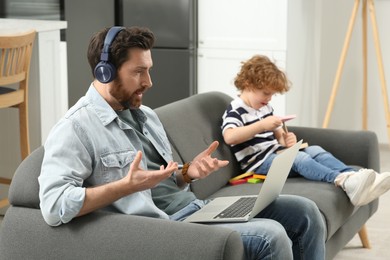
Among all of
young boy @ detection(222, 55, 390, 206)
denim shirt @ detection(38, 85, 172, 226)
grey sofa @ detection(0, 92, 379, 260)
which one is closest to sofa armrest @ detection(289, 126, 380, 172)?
young boy @ detection(222, 55, 390, 206)

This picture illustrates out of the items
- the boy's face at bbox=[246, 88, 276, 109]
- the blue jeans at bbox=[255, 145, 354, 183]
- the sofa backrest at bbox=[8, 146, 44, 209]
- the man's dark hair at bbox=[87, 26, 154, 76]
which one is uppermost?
the man's dark hair at bbox=[87, 26, 154, 76]

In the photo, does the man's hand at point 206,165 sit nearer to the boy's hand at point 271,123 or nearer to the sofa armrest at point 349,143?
the boy's hand at point 271,123

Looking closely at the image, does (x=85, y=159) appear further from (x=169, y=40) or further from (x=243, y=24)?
(x=169, y=40)

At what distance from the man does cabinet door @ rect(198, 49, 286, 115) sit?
2.56m

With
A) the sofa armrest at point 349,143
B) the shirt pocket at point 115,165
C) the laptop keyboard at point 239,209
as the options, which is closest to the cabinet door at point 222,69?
the sofa armrest at point 349,143

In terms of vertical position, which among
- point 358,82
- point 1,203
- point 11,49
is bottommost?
point 1,203

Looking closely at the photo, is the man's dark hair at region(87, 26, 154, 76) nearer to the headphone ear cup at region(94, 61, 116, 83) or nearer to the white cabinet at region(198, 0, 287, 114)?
A: the headphone ear cup at region(94, 61, 116, 83)

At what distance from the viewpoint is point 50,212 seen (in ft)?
7.04

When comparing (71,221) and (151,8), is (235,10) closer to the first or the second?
(151,8)

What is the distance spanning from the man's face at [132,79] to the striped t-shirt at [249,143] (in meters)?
1.11

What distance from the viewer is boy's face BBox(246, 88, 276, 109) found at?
11.3 ft

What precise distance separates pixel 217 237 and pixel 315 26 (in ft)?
12.1

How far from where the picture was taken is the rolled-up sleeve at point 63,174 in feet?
6.91

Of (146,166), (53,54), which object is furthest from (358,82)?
(146,166)
